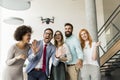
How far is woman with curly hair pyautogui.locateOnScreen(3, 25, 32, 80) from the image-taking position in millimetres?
3789

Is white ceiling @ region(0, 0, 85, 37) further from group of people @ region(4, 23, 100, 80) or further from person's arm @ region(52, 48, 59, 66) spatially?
person's arm @ region(52, 48, 59, 66)

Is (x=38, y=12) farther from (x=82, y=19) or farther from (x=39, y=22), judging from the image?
(x=82, y=19)

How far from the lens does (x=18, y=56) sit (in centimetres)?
376

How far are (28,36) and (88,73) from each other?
1293 mm

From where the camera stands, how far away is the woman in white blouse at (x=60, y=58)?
13.7 feet

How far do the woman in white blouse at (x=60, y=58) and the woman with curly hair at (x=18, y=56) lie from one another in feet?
1.81

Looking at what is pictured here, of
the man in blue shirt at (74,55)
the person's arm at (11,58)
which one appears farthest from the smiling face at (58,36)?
the person's arm at (11,58)

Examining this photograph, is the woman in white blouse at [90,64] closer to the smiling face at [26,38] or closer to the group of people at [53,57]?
the group of people at [53,57]

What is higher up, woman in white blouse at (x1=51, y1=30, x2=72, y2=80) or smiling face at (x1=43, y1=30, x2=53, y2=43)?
smiling face at (x1=43, y1=30, x2=53, y2=43)

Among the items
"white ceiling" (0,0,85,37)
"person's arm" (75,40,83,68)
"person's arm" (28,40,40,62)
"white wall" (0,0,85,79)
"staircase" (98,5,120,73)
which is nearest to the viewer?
"person's arm" (28,40,40,62)

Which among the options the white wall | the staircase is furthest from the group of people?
the white wall

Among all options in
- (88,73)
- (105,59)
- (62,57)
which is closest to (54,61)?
(62,57)

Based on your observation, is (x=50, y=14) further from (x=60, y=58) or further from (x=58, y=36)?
(x=60, y=58)

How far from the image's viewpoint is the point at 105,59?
27.3 ft
